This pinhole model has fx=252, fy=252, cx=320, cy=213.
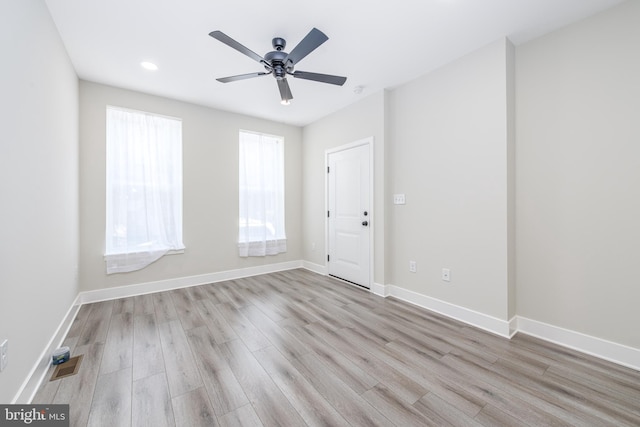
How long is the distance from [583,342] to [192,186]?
183 inches

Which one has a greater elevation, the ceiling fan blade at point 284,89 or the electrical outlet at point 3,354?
the ceiling fan blade at point 284,89

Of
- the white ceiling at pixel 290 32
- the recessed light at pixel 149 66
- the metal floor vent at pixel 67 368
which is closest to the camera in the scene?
the metal floor vent at pixel 67 368

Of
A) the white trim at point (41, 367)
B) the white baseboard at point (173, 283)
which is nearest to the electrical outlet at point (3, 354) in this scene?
the white trim at point (41, 367)

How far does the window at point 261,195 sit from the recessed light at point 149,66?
1.55m

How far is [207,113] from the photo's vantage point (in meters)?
3.91

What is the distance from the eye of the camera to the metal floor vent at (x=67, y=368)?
1.73 meters

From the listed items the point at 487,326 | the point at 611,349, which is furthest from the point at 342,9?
the point at 611,349

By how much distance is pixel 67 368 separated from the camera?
181 centimetres

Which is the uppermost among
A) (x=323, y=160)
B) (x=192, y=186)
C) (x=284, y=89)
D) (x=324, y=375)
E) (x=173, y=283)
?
(x=284, y=89)

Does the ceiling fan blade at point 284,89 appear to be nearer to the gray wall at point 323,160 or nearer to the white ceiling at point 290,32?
the white ceiling at point 290,32

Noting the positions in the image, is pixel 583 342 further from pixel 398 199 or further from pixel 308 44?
pixel 308 44

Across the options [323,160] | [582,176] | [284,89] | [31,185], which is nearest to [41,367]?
[31,185]

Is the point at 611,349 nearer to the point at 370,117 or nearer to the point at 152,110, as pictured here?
the point at 370,117

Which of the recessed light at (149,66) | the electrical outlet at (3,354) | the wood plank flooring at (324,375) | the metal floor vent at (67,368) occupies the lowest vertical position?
the wood plank flooring at (324,375)
